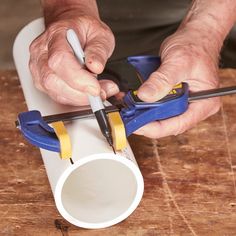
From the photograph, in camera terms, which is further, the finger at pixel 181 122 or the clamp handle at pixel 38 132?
the finger at pixel 181 122

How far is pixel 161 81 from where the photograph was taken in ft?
3.10

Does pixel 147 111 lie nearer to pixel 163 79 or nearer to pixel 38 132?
pixel 163 79

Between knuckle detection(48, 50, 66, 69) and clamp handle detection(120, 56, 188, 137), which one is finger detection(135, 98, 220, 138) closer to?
clamp handle detection(120, 56, 188, 137)

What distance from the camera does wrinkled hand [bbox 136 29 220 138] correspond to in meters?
0.94

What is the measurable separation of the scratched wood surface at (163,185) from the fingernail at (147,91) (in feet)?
0.57

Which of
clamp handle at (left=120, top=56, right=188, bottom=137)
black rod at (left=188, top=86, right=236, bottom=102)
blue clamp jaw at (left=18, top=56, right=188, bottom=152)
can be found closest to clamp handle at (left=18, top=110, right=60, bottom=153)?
blue clamp jaw at (left=18, top=56, right=188, bottom=152)

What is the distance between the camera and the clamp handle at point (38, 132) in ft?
2.80

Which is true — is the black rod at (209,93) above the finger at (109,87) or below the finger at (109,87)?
below

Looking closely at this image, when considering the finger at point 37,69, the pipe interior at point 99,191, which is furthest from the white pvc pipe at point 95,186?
the finger at point 37,69

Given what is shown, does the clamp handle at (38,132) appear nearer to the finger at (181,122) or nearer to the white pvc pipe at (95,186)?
the white pvc pipe at (95,186)

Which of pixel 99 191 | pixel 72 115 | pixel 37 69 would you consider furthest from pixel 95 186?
pixel 37 69

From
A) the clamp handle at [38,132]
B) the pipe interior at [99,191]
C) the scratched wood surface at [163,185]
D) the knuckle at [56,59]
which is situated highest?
the knuckle at [56,59]

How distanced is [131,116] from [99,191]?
0.43ft

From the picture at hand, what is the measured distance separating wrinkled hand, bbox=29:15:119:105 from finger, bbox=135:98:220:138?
9 centimetres
